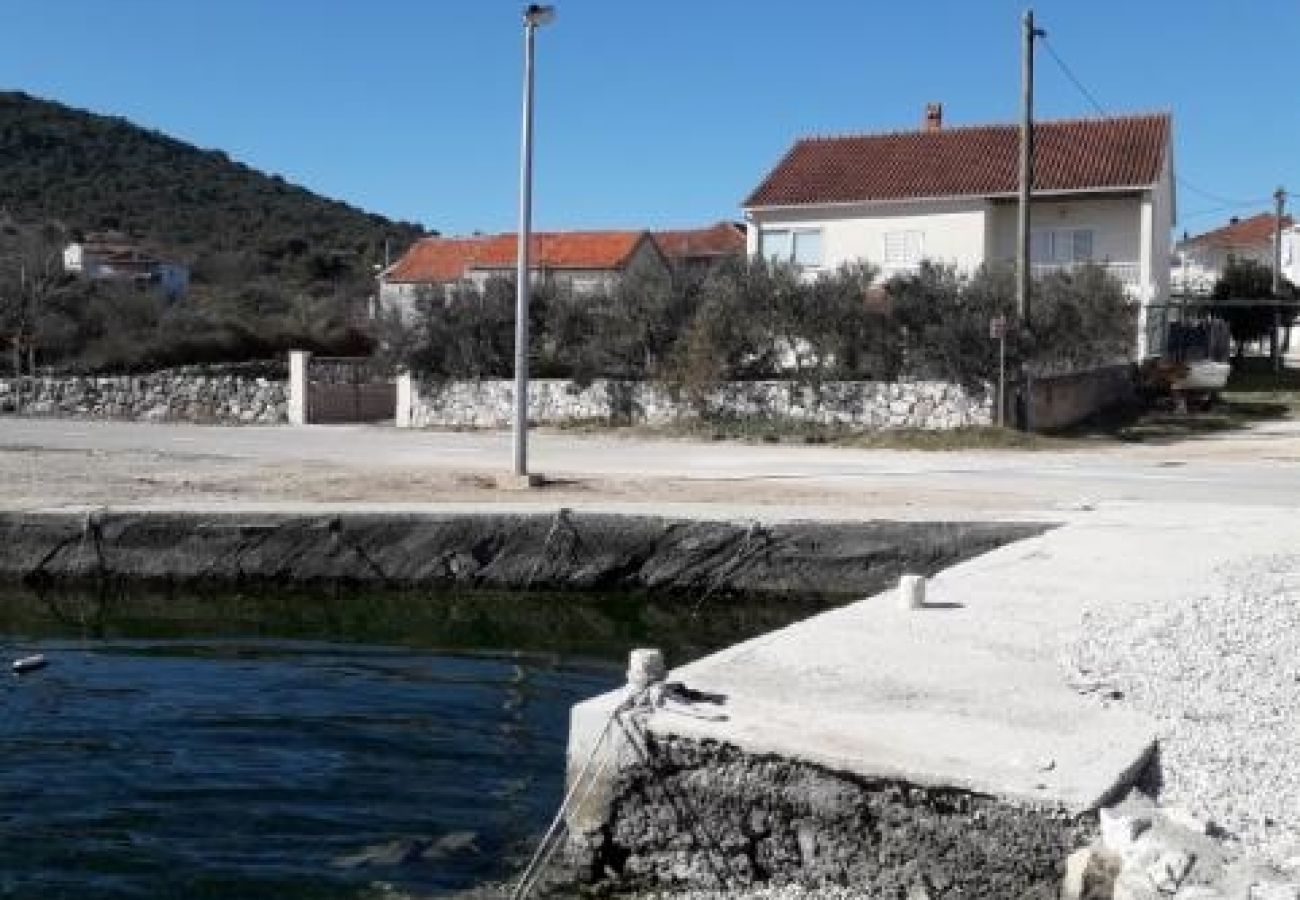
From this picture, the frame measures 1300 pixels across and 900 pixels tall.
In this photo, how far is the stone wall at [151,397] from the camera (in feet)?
139

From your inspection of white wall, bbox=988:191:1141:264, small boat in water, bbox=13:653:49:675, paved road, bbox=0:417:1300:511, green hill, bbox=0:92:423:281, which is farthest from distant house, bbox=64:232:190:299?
small boat in water, bbox=13:653:49:675

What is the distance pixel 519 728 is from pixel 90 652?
494 centimetres

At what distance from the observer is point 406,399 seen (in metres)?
39.8

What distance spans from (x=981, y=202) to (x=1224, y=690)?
40525mm

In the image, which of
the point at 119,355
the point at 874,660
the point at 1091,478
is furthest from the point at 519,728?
the point at 119,355

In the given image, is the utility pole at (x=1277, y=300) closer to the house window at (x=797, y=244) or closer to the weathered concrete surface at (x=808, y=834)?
the house window at (x=797, y=244)

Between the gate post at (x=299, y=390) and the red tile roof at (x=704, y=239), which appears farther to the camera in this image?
the red tile roof at (x=704, y=239)

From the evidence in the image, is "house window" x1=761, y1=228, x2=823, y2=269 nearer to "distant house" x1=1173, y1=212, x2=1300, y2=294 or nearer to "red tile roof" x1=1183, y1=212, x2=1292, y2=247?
"distant house" x1=1173, y1=212, x2=1300, y2=294

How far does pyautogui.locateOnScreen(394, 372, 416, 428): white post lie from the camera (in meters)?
39.7

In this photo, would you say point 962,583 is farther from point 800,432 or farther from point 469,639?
point 800,432

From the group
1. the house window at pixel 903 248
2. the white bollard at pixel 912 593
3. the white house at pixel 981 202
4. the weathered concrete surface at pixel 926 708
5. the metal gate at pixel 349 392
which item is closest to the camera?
the weathered concrete surface at pixel 926 708

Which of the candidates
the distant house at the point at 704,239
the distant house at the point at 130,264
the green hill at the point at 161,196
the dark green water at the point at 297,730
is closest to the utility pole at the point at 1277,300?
the distant house at the point at 704,239

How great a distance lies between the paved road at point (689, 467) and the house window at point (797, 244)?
728 inches

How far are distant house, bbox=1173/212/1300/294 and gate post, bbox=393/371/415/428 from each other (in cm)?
5473
